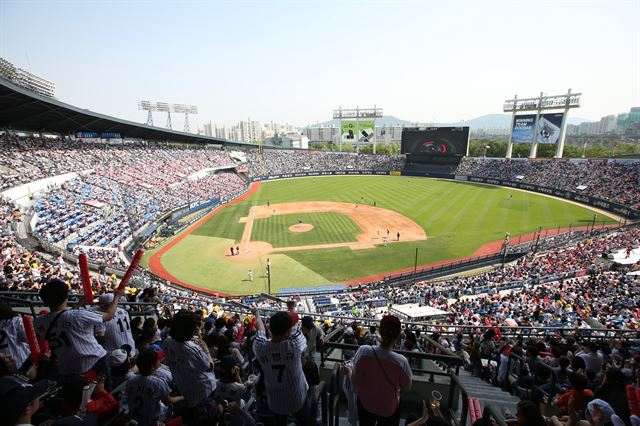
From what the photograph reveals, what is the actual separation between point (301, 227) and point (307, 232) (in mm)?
2011

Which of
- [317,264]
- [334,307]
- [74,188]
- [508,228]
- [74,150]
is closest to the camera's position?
[334,307]

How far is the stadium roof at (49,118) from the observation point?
98.9 ft

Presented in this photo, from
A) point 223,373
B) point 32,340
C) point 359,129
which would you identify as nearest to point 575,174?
point 359,129

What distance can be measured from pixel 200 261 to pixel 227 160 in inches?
1839

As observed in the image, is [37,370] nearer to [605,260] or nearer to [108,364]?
[108,364]

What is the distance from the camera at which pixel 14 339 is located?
A: 4.62 m

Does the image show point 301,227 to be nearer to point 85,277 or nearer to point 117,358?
point 85,277

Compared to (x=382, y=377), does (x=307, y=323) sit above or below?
below

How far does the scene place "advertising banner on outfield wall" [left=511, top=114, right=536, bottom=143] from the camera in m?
64.1

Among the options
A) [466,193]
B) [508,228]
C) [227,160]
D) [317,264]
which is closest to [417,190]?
[466,193]

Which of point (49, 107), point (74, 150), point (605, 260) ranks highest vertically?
point (49, 107)

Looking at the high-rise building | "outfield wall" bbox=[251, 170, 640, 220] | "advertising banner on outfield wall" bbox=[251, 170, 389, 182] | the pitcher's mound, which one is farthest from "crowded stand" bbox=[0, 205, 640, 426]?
"advertising banner on outfield wall" bbox=[251, 170, 389, 182]

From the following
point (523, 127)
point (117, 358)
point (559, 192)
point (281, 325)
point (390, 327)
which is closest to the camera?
point (390, 327)

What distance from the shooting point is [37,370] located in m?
4.64
